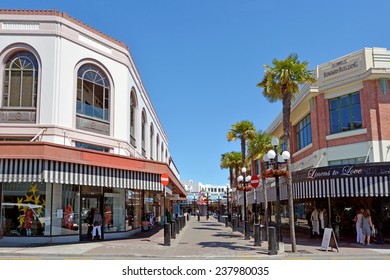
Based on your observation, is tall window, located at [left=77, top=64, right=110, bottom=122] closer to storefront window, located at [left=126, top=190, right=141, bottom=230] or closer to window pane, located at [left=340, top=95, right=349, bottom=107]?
storefront window, located at [left=126, top=190, right=141, bottom=230]

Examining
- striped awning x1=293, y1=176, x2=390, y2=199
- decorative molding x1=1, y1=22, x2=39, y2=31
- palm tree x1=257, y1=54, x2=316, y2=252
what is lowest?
striped awning x1=293, y1=176, x2=390, y2=199

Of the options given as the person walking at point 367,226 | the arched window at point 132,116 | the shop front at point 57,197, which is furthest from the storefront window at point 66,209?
the person walking at point 367,226

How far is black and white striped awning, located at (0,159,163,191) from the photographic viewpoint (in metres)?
16.9

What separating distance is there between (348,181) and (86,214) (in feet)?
44.0

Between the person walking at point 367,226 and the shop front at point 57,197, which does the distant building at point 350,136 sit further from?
the shop front at point 57,197

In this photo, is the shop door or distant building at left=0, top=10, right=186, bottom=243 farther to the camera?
the shop door

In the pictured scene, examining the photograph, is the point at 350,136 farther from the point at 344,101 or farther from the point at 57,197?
the point at 57,197

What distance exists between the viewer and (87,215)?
67.8 ft

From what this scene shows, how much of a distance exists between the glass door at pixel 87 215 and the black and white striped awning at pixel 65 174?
2058 mm

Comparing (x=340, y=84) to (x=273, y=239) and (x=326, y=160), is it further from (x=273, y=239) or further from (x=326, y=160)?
(x=273, y=239)

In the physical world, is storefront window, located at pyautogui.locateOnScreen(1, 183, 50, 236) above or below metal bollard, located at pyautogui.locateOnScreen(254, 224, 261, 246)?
above

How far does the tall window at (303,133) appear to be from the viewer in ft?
88.8

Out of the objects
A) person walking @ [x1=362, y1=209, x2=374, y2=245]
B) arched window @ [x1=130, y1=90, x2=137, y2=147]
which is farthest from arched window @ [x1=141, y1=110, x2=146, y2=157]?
person walking @ [x1=362, y1=209, x2=374, y2=245]

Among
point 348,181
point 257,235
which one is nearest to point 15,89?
point 257,235
